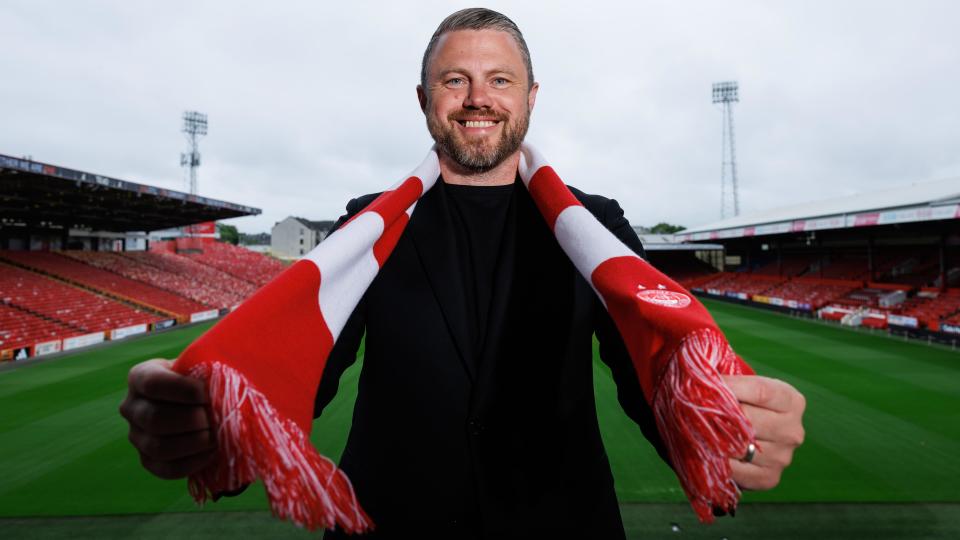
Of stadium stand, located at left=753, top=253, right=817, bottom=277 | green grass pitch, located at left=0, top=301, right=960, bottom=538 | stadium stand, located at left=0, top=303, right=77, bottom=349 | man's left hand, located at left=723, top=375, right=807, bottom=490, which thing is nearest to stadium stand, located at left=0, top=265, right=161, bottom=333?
stadium stand, located at left=0, top=303, right=77, bottom=349

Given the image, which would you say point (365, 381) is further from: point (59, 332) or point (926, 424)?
point (59, 332)

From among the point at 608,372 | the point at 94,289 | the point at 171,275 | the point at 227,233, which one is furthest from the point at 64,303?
the point at 227,233

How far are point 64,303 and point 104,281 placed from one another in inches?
187

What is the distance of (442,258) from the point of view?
1254mm

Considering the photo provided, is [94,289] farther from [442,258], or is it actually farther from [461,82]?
[461,82]

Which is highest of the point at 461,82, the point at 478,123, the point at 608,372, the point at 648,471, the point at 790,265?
the point at 790,265

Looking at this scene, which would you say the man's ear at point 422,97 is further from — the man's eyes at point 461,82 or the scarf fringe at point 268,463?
the scarf fringe at point 268,463

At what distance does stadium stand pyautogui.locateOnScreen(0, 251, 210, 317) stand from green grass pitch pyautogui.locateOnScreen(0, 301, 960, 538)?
11.0 meters

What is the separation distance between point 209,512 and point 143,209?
2301cm

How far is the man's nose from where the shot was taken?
115cm

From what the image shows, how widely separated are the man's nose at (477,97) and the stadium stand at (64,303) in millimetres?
20713

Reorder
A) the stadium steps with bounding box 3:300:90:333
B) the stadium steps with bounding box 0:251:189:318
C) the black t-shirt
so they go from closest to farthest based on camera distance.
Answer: the black t-shirt, the stadium steps with bounding box 3:300:90:333, the stadium steps with bounding box 0:251:189:318

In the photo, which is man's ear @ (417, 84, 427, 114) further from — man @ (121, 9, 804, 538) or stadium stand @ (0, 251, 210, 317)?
stadium stand @ (0, 251, 210, 317)

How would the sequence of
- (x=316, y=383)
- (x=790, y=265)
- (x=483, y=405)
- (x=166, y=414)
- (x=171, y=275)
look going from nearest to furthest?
(x=166, y=414) → (x=316, y=383) → (x=483, y=405) → (x=171, y=275) → (x=790, y=265)
